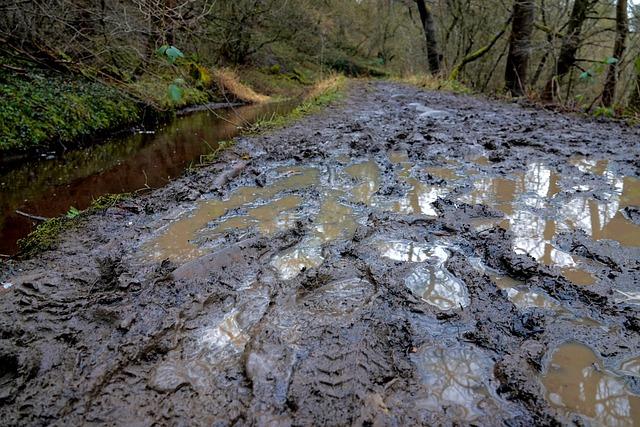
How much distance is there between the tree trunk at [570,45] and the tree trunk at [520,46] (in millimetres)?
694

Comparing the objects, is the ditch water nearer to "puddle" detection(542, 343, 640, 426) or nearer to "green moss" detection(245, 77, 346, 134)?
"puddle" detection(542, 343, 640, 426)

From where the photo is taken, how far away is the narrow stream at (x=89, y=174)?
3.59 meters

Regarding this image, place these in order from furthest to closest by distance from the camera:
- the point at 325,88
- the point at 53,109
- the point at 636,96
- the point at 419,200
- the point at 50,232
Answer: the point at 325,88 → the point at 636,96 → the point at 53,109 → the point at 419,200 → the point at 50,232

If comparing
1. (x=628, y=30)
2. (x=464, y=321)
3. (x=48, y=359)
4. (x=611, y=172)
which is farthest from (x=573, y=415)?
(x=628, y=30)

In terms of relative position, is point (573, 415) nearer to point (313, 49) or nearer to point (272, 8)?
point (272, 8)

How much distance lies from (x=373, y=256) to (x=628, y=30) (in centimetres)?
823

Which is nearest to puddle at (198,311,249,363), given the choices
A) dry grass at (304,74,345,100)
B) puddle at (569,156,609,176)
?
puddle at (569,156,609,176)

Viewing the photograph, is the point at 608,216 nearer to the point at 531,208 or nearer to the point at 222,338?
the point at 531,208

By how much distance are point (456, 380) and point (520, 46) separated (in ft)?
32.8

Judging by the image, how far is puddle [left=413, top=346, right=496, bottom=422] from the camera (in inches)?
51.0

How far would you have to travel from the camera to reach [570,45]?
27.9 ft

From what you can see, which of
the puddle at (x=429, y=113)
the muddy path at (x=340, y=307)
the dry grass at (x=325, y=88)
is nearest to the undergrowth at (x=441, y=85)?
the dry grass at (x=325, y=88)

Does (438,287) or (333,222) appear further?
(333,222)

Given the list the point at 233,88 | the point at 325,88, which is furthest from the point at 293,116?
the point at 233,88
